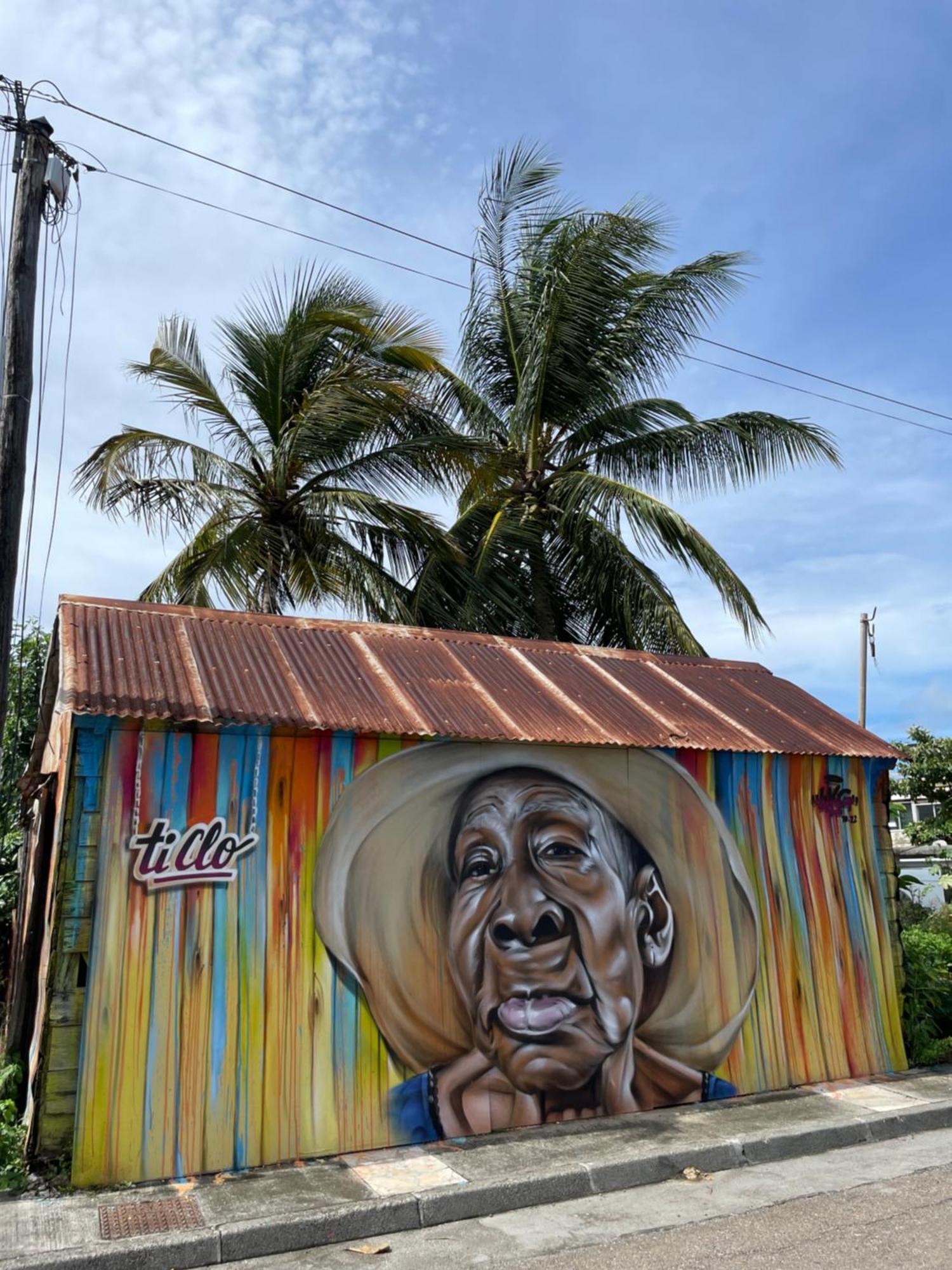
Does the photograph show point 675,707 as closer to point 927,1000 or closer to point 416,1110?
point 927,1000

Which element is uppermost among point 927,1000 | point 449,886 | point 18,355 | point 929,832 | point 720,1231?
point 18,355

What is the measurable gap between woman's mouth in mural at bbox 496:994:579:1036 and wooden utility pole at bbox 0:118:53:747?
385 centimetres

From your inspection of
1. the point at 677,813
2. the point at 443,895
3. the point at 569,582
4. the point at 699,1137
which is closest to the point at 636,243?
the point at 569,582

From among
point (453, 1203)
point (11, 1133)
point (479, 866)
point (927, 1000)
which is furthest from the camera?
point (927, 1000)

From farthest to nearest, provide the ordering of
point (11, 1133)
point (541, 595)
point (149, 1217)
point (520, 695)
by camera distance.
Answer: point (541, 595) → point (520, 695) → point (11, 1133) → point (149, 1217)

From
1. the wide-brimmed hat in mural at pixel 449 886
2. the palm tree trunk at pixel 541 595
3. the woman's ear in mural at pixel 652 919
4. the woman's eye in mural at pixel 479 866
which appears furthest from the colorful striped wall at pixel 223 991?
the palm tree trunk at pixel 541 595

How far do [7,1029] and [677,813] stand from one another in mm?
5184

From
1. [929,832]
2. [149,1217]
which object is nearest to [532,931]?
[149,1217]

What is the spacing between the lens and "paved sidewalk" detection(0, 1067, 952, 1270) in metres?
4.80

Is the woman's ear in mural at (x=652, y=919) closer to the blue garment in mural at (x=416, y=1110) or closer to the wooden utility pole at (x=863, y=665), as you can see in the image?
the blue garment in mural at (x=416, y=1110)

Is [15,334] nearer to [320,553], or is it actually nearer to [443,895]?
[443,895]

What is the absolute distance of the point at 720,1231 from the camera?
5133 millimetres
